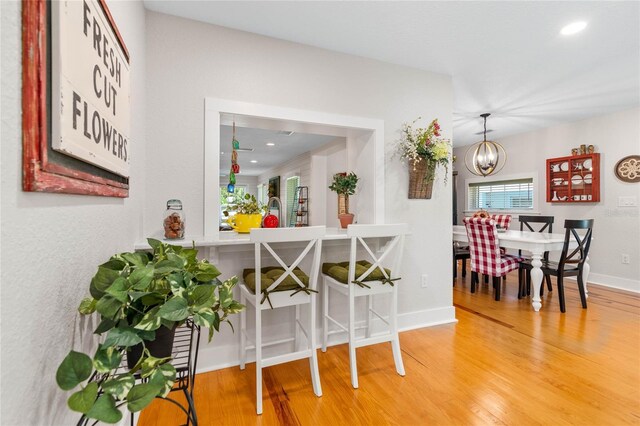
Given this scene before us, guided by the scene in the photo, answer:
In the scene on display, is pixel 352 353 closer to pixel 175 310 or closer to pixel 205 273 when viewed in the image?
pixel 205 273

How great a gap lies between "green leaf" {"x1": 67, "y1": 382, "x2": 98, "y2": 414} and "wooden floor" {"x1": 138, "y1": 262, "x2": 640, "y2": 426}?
1.28 meters

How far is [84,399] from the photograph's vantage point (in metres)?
0.63

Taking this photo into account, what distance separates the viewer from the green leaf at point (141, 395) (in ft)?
2.22

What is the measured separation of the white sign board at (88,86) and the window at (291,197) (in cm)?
531

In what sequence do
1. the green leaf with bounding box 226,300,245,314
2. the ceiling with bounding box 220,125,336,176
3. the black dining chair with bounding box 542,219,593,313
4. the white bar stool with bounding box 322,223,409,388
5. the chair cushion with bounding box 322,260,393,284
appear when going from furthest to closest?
the ceiling with bounding box 220,125,336,176
the black dining chair with bounding box 542,219,593,313
the chair cushion with bounding box 322,260,393,284
the white bar stool with bounding box 322,223,409,388
the green leaf with bounding box 226,300,245,314

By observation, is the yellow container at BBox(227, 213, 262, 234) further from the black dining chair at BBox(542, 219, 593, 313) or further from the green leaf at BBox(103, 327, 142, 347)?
the black dining chair at BBox(542, 219, 593, 313)

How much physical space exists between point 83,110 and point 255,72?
5.42 feet

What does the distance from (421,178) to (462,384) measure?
1667mm

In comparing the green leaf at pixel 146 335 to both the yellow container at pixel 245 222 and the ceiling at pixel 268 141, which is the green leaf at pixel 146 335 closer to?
the yellow container at pixel 245 222

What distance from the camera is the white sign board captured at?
0.76 meters

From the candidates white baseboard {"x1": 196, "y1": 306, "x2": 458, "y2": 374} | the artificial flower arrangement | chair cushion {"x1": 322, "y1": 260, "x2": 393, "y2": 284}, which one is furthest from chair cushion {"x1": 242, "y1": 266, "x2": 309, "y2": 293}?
the artificial flower arrangement

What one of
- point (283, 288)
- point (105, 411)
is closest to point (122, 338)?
point (105, 411)

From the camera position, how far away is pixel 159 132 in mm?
2098

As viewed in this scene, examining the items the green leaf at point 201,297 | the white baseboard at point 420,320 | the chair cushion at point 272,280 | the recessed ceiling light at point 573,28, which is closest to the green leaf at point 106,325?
the green leaf at point 201,297
